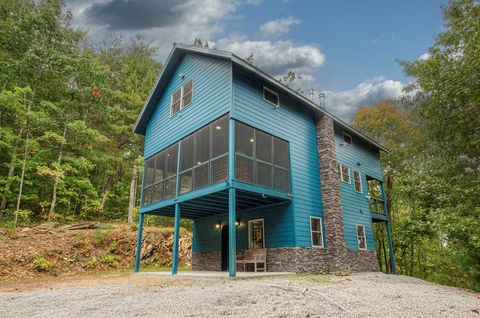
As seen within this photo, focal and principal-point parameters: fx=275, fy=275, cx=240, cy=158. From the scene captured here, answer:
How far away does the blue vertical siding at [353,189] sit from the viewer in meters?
13.3

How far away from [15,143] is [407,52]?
2384 cm

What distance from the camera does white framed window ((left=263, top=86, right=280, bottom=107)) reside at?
11481 mm

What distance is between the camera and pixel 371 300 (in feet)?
16.4

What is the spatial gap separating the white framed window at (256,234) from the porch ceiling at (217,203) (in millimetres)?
687

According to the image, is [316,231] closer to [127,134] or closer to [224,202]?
[224,202]

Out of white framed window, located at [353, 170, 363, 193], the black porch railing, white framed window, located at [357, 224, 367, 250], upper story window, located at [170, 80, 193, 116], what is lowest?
white framed window, located at [357, 224, 367, 250]

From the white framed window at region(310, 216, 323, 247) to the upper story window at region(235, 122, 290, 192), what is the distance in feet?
6.16

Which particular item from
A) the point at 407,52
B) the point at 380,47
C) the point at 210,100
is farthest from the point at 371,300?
the point at 380,47

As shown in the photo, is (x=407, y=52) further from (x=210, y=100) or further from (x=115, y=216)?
(x=115, y=216)

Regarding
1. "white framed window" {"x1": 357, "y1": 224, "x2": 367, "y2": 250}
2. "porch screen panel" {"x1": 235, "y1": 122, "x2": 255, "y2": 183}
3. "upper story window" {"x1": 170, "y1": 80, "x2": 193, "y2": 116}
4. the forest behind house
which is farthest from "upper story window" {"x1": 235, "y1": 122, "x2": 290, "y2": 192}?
the forest behind house

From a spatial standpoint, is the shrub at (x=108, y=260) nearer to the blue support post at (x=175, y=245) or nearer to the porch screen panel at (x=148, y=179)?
the porch screen panel at (x=148, y=179)

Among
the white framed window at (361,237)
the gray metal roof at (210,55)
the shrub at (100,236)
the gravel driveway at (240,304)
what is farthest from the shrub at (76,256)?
the white framed window at (361,237)

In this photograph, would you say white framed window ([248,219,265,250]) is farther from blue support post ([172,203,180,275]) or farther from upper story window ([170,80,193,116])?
upper story window ([170,80,193,116])

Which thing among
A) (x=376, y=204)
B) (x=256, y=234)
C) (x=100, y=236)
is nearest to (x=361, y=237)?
(x=256, y=234)
